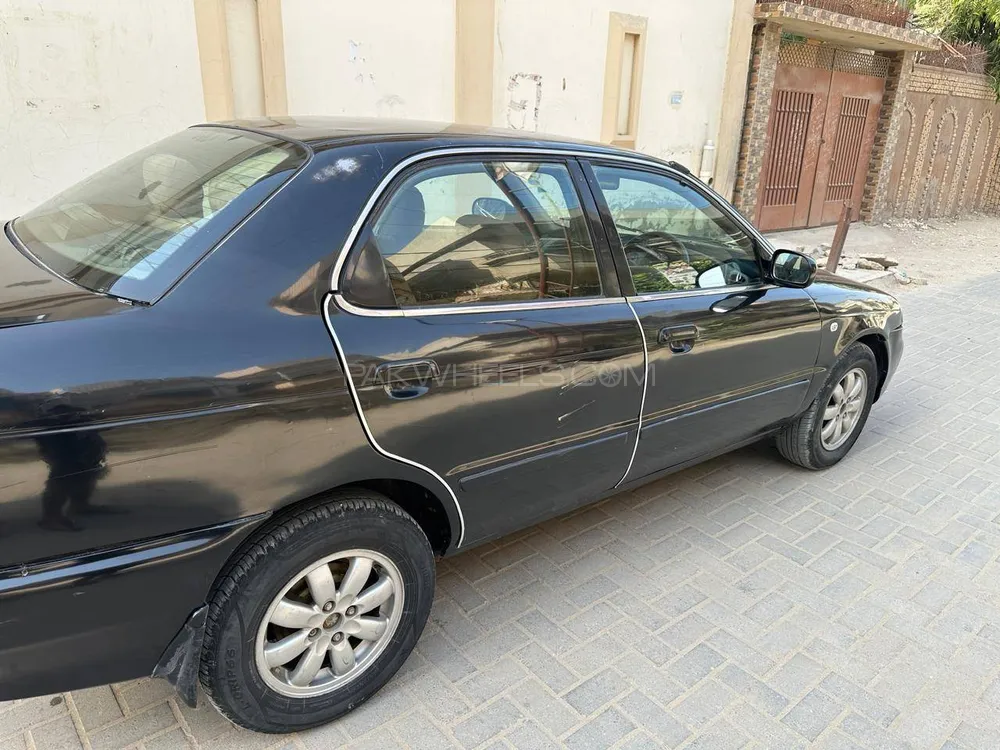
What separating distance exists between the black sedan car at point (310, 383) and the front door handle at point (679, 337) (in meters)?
0.01

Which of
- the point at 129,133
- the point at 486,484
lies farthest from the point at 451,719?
the point at 129,133

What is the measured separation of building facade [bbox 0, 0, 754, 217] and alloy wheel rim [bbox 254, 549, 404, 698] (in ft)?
15.6

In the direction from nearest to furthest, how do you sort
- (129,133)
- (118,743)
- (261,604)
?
(261,604)
(118,743)
(129,133)

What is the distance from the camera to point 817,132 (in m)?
11.9

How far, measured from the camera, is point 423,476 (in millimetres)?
2184

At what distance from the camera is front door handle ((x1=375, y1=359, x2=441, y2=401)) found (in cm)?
202

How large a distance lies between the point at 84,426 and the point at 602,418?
1680mm

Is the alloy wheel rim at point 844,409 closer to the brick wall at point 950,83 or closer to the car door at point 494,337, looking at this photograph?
the car door at point 494,337

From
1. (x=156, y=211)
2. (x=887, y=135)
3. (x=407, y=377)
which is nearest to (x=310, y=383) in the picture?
(x=407, y=377)

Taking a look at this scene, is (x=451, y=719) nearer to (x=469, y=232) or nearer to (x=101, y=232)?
(x=469, y=232)

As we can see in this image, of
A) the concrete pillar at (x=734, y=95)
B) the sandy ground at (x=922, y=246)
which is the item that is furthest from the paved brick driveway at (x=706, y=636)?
the concrete pillar at (x=734, y=95)

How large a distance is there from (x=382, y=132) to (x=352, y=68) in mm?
4753

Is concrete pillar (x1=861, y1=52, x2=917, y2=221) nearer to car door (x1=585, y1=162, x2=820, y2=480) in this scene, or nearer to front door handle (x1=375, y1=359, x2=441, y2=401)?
car door (x1=585, y1=162, x2=820, y2=480)

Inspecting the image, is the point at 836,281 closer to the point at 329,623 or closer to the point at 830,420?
the point at 830,420
